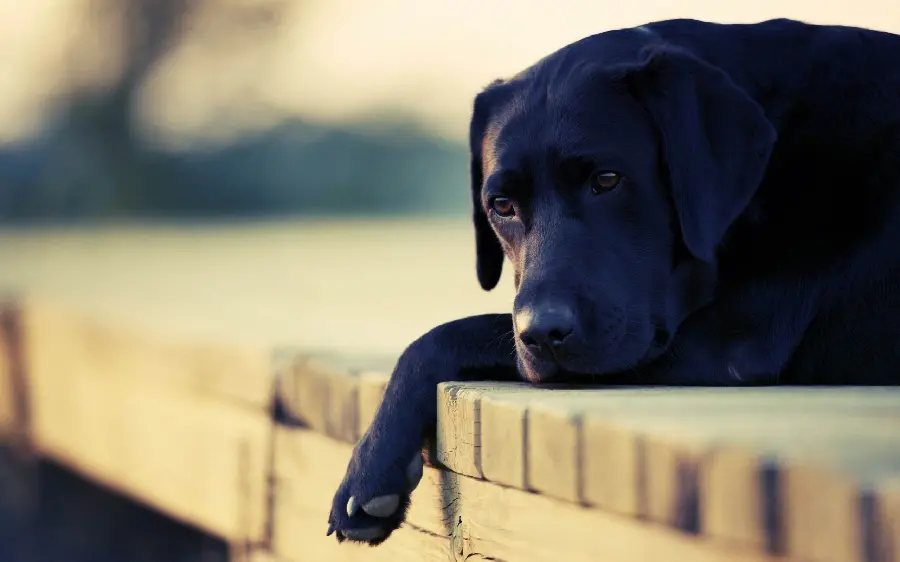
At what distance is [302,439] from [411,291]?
6.61ft

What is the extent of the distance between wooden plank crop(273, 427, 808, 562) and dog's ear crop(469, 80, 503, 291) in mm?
549

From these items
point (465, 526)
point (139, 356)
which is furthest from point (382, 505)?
point (139, 356)

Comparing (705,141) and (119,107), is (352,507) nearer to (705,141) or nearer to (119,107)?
(705,141)

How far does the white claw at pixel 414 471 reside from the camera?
7.37 feet

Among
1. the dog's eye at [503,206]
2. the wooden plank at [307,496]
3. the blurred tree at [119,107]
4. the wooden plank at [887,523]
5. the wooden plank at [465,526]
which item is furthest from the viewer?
the blurred tree at [119,107]

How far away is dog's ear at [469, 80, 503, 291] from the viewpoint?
113 inches

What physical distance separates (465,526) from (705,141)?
88 cm

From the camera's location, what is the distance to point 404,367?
2385 millimetres

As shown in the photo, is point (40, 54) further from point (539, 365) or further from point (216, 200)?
point (539, 365)

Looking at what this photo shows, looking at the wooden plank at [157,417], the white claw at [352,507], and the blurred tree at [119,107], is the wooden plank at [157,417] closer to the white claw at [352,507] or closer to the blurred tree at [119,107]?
the white claw at [352,507]

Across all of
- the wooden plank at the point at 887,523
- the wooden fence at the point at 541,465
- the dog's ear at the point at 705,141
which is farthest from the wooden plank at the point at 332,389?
the wooden plank at the point at 887,523

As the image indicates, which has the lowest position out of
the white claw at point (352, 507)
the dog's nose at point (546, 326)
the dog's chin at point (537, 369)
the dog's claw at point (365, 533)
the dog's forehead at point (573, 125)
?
the dog's claw at point (365, 533)

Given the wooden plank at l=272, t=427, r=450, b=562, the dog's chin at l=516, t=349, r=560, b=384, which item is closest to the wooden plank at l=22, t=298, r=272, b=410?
the wooden plank at l=272, t=427, r=450, b=562

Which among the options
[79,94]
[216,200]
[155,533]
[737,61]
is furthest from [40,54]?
[737,61]
